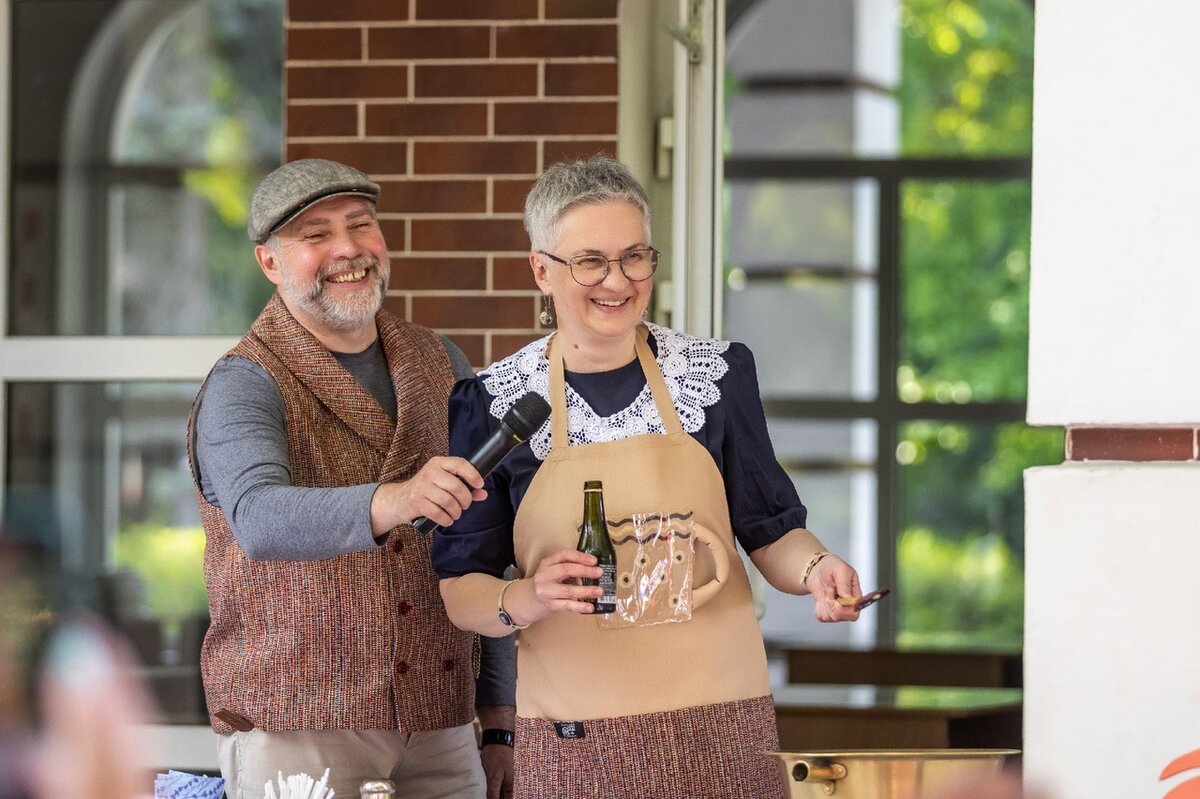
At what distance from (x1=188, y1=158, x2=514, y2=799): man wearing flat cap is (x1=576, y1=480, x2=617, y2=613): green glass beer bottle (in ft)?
1.28

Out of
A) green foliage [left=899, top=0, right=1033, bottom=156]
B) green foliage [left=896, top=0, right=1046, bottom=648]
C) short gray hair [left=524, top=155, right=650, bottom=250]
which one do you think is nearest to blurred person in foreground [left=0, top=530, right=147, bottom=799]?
short gray hair [left=524, top=155, right=650, bottom=250]

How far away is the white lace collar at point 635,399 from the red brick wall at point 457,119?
55.5 inches

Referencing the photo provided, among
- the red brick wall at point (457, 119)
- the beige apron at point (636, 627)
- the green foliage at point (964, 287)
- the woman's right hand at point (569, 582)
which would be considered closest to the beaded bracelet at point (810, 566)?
the beige apron at point (636, 627)

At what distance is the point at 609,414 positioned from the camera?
2.46m

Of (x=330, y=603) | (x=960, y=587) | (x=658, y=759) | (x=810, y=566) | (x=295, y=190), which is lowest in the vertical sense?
(x=960, y=587)

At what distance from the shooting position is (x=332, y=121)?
3.99m

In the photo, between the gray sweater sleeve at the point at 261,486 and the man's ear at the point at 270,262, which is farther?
the man's ear at the point at 270,262

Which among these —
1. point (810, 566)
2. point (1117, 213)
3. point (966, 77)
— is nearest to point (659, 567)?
point (810, 566)

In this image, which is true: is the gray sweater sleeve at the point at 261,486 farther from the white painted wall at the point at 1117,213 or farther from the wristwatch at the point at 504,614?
the white painted wall at the point at 1117,213

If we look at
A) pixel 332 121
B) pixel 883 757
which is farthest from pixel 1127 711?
pixel 332 121

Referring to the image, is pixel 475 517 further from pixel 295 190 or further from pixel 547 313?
pixel 295 190

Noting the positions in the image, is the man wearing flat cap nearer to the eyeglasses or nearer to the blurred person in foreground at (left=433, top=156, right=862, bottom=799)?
the blurred person in foreground at (left=433, top=156, right=862, bottom=799)

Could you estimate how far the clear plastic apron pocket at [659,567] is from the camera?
2.37m

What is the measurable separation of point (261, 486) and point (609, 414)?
0.55m
